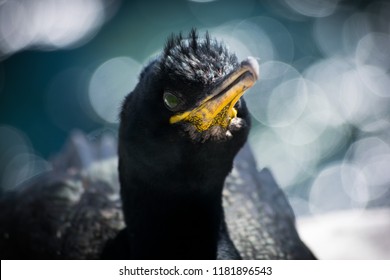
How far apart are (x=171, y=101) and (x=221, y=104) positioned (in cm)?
14

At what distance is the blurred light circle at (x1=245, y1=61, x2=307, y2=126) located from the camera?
478 centimetres

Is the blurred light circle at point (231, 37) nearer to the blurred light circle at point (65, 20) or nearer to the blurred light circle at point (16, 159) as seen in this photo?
the blurred light circle at point (65, 20)

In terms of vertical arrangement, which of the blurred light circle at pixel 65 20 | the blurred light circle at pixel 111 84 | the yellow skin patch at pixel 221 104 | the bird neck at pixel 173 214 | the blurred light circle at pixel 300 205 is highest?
the blurred light circle at pixel 65 20

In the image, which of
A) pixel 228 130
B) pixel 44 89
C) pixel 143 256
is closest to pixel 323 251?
pixel 143 256

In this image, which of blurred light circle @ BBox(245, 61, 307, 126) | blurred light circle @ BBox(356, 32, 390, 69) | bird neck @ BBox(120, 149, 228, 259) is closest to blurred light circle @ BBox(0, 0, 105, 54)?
blurred light circle @ BBox(245, 61, 307, 126)

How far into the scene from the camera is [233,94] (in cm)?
143

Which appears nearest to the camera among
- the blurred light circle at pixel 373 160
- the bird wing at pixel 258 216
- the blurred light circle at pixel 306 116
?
the bird wing at pixel 258 216

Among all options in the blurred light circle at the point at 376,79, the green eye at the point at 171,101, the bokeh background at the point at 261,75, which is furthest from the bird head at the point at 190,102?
the blurred light circle at the point at 376,79

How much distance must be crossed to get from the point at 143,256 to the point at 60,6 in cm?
407

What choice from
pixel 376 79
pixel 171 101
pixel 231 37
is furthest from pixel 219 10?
pixel 171 101

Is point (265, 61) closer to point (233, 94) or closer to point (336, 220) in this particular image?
point (336, 220)

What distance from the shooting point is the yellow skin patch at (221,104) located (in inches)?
55.1

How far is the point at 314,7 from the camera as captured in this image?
18.0 feet

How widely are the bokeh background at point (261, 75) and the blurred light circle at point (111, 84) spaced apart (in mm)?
10
